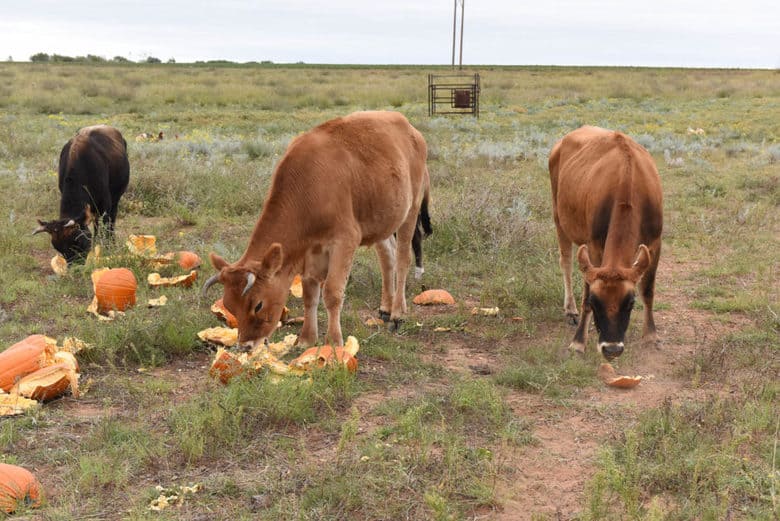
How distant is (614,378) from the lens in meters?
Result: 6.44

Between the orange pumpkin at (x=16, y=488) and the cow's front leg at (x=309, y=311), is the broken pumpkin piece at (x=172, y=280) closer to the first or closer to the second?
the cow's front leg at (x=309, y=311)

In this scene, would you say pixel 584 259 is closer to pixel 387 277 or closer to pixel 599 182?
pixel 599 182

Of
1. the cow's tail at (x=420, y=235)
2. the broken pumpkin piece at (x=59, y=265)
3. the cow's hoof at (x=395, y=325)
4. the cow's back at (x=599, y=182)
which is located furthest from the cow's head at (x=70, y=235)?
the cow's back at (x=599, y=182)

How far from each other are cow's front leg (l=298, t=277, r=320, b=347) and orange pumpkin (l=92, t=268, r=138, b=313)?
6.92 ft

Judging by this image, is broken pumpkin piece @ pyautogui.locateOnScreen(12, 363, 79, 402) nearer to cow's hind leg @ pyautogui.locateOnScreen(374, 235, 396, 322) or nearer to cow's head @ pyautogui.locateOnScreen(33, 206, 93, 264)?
cow's hind leg @ pyautogui.locateOnScreen(374, 235, 396, 322)

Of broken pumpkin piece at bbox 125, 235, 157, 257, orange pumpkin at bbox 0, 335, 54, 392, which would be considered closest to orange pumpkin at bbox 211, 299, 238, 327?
orange pumpkin at bbox 0, 335, 54, 392

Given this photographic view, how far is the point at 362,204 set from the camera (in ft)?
24.1

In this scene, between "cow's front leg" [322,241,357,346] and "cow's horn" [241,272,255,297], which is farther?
"cow's front leg" [322,241,357,346]

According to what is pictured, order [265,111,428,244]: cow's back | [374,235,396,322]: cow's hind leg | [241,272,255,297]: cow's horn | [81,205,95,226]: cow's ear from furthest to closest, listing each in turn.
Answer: [81,205,95,226]: cow's ear
[374,235,396,322]: cow's hind leg
[265,111,428,244]: cow's back
[241,272,255,297]: cow's horn

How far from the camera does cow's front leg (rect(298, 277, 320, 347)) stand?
734 cm

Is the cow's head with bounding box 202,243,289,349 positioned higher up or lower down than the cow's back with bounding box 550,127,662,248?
lower down

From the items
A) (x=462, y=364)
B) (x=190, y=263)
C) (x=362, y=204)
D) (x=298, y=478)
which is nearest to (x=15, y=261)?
(x=190, y=263)

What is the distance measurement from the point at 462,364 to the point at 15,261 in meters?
6.47

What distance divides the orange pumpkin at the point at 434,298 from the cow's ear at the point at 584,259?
2574 mm
